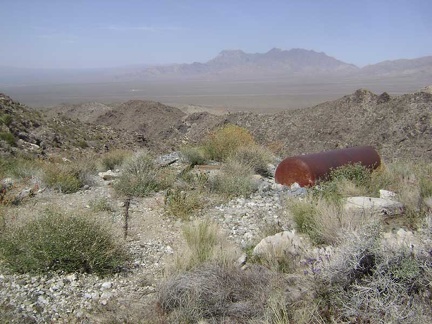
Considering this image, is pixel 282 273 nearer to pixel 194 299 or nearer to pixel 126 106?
pixel 194 299

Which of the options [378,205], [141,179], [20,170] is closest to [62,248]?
[141,179]

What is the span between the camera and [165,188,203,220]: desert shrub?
7755 millimetres

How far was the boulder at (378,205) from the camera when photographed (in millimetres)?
6703

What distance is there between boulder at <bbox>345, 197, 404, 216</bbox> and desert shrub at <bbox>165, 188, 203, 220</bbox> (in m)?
2.80

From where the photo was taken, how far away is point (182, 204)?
26.1 ft

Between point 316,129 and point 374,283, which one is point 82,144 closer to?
point 316,129

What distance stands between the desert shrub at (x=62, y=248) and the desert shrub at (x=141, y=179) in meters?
3.40

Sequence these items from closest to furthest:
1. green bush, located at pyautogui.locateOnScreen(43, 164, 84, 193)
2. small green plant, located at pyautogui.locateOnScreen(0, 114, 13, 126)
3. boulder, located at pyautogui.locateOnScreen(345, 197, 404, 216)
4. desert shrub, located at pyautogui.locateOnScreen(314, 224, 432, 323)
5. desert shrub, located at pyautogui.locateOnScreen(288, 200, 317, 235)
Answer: desert shrub, located at pyautogui.locateOnScreen(314, 224, 432, 323) < desert shrub, located at pyautogui.locateOnScreen(288, 200, 317, 235) < boulder, located at pyautogui.locateOnScreen(345, 197, 404, 216) < green bush, located at pyautogui.locateOnScreen(43, 164, 84, 193) < small green plant, located at pyautogui.locateOnScreen(0, 114, 13, 126)

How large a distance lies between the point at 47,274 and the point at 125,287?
1001mm

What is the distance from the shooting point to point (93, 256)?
546cm

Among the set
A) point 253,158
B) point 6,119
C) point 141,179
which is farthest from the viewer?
point 6,119

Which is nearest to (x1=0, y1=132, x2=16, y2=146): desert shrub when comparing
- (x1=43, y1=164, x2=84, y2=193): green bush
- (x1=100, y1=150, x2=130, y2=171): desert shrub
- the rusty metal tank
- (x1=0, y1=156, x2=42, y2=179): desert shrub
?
(x1=0, y1=156, x2=42, y2=179): desert shrub

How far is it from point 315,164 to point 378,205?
9.72 feet

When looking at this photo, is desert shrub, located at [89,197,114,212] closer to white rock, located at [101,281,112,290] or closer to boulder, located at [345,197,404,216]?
white rock, located at [101,281,112,290]
